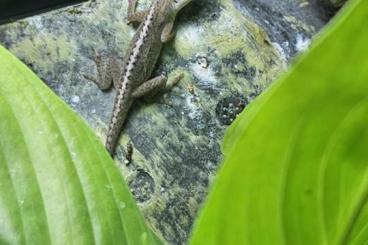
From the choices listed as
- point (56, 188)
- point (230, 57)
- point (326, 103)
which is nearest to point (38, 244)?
point (56, 188)

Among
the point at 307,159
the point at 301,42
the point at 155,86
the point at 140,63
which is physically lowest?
the point at 140,63

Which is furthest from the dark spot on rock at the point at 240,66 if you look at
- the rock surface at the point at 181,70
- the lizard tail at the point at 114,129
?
the lizard tail at the point at 114,129

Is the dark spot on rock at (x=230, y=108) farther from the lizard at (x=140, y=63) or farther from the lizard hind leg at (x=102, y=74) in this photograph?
the lizard hind leg at (x=102, y=74)

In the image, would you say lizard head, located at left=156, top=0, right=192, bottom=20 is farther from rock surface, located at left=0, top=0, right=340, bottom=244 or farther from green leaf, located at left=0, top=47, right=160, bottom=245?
green leaf, located at left=0, top=47, right=160, bottom=245

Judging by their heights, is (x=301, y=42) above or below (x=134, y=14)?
above

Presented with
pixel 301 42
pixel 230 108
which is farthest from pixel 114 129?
pixel 301 42

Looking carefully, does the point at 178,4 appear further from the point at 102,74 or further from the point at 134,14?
the point at 102,74

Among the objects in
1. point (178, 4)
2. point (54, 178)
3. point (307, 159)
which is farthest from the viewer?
point (178, 4)
